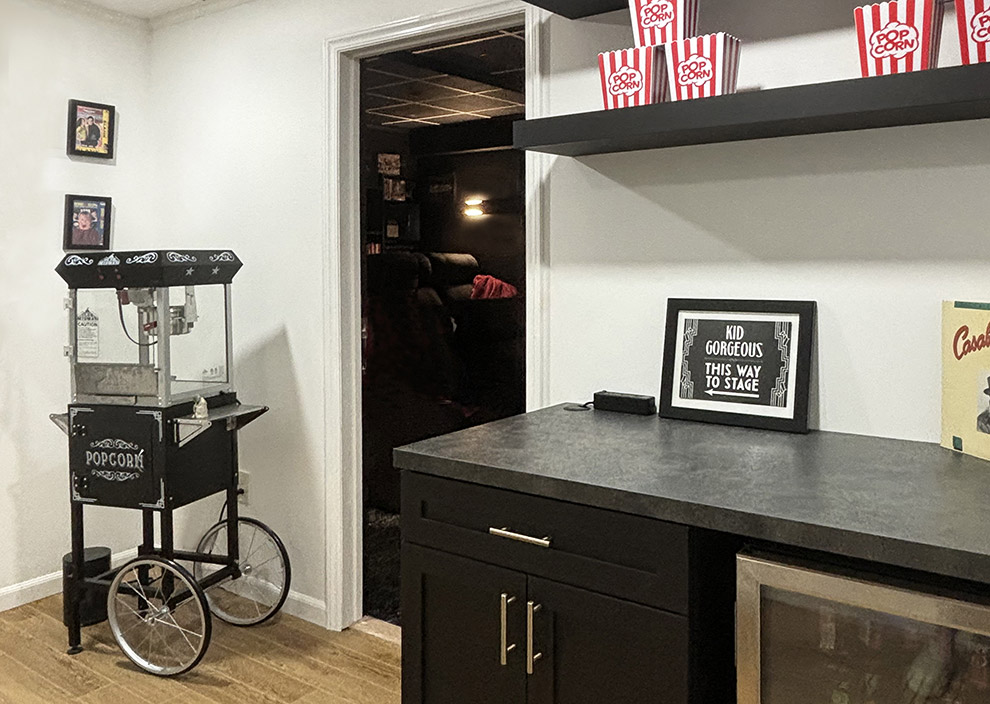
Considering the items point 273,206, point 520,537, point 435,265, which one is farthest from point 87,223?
point 520,537

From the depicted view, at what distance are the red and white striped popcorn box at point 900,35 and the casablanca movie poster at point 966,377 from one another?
488mm

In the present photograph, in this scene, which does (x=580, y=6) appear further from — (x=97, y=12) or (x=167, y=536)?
(x=97, y=12)

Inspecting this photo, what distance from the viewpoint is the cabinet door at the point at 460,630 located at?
1678 mm

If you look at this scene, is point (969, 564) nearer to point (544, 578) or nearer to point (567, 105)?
point (544, 578)

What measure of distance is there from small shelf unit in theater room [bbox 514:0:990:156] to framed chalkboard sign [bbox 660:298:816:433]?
0.41 metres

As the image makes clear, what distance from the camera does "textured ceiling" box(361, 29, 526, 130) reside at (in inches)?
132

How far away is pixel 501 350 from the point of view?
3920 millimetres

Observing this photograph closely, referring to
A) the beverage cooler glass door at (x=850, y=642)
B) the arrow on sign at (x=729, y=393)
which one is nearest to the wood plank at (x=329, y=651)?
the arrow on sign at (x=729, y=393)

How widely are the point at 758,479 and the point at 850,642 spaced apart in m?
0.31

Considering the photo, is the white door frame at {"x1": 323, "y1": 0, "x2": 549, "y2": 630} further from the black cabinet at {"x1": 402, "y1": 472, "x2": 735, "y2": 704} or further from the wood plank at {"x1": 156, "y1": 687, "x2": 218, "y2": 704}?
the black cabinet at {"x1": 402, "y1": 472, "x2": 735, "y2": 704}

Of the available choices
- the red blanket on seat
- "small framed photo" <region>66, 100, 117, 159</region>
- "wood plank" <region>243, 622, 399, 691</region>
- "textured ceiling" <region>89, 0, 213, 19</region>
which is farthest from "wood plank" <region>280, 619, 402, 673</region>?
"textured ceiling" <region>89, 0, 213, 19</region>

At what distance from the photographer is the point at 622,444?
1.85 metres

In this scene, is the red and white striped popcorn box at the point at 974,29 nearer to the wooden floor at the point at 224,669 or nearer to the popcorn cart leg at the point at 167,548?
the wooden floor at the point at 224,669

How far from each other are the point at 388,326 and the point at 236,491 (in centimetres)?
142
